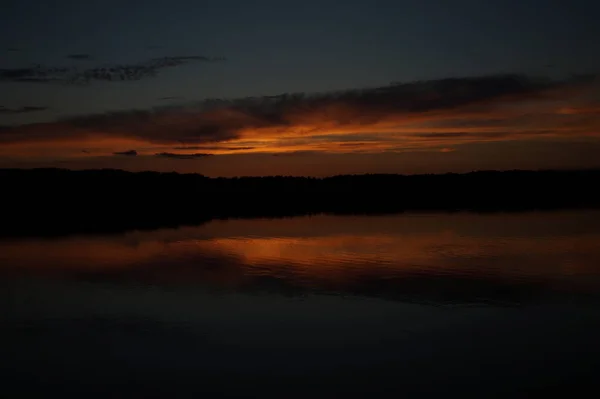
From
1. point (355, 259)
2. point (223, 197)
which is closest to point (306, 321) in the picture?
point (355, 259)

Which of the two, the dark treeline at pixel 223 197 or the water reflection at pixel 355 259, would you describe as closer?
the water reflection at pixel 355 259

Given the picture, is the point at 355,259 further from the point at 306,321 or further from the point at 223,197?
the point at 223,197

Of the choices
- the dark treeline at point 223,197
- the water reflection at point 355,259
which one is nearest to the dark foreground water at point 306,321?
the water reflection at point 355,259

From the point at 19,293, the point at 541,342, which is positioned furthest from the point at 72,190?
the point at 541,342

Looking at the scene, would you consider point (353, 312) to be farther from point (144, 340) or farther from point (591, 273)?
point (591, 273)

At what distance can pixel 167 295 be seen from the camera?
12.6 m

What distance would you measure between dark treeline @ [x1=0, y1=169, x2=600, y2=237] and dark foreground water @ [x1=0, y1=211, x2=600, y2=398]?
42.8ft

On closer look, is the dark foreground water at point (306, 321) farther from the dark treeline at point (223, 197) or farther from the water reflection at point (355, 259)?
the dark treeline at point (223, 197)

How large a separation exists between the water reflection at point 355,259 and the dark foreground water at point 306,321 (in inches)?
3.3

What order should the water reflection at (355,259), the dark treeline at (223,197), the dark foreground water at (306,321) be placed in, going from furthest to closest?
the dark treeline at (223,197) < the water reflection at (355,259) < the dark foreground water at (306,321)

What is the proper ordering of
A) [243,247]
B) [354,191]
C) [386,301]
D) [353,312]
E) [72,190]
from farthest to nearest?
1. [354,191]
2. [72,190]
3. [243,247]
4. [386,301]
5. [353,312]

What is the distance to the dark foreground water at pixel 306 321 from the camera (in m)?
7.73

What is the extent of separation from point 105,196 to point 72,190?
2.20 meters

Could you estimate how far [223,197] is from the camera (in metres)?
56.3
